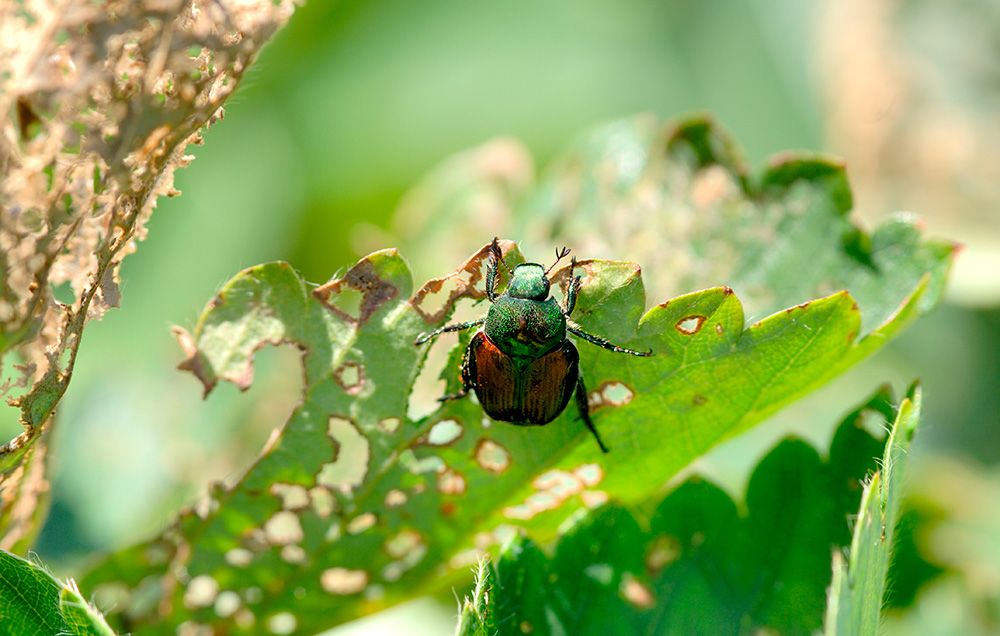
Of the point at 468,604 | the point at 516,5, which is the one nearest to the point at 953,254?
the point at 468,604

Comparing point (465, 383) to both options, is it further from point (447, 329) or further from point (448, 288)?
point (448, 288)

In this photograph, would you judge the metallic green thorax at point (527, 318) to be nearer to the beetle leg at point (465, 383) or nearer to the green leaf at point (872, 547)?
the beetle leg at point (465, 383)

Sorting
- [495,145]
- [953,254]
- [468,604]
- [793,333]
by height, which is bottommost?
[468,604]

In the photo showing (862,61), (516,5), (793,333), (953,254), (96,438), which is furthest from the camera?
(516,5)

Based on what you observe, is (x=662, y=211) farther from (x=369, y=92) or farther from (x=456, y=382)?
Result: (x=369, y=92)

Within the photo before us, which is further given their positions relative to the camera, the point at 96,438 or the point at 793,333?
the point at 96,438

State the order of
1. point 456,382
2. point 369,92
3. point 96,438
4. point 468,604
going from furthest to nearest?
point 369,92 < point 96,438 < point 456,382 < point 468,604

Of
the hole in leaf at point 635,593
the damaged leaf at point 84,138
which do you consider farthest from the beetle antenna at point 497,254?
the hole in leaf at point 635,593
